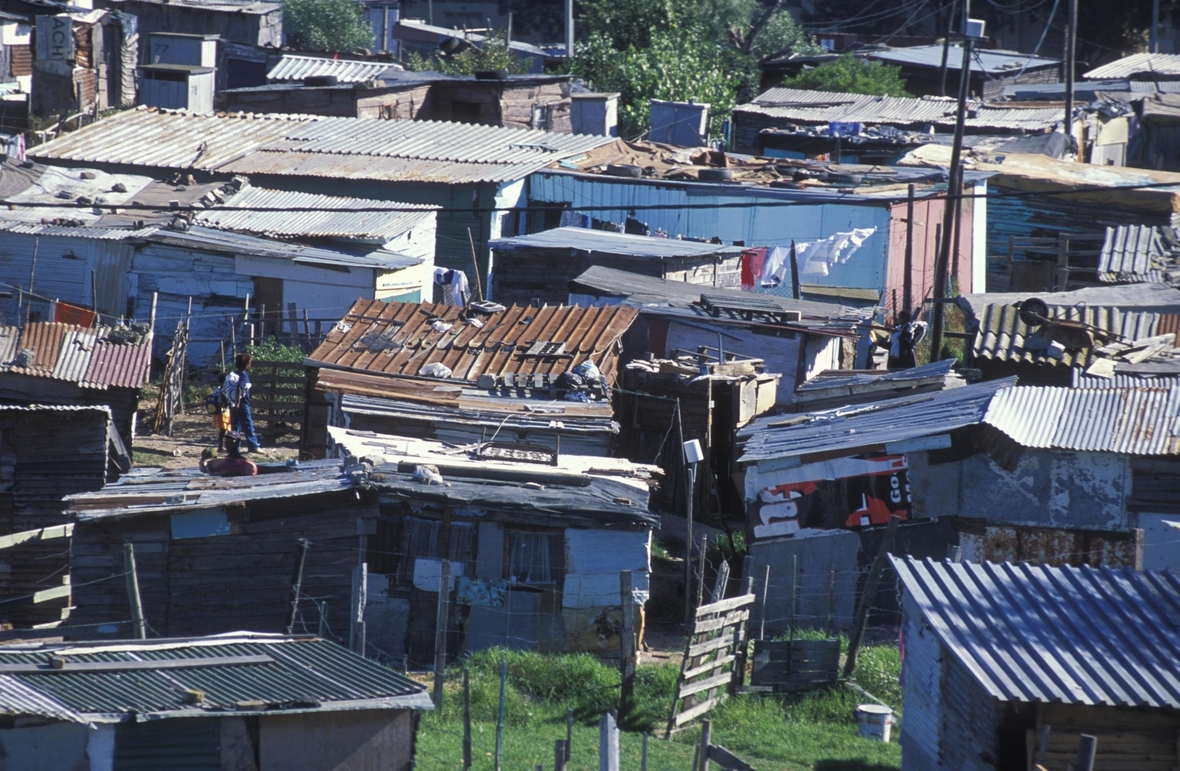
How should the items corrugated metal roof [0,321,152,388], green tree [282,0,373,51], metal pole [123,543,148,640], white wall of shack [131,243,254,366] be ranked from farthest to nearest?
green tree [282,0,373,51] < white wall of shack [131,243,254,366] < corrugated metal roof [0,321,152,388] < metal pole [123,543,148,640]

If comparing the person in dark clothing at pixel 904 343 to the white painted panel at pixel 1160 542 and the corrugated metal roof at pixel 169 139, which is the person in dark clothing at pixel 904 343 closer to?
the white painted panel at pixel 1160 542

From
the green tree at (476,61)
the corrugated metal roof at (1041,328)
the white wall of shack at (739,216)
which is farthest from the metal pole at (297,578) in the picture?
the green tree at (476,61)

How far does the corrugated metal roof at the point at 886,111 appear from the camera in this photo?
3591cm

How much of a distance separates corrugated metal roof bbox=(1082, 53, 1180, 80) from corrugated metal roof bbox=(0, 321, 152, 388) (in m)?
37.9

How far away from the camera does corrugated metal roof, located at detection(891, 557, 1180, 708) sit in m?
8.23

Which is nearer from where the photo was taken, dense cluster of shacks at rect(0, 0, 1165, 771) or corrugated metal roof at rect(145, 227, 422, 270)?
dense cluster of shacks at rect(0, 0, 1165, 771)

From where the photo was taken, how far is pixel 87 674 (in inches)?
335

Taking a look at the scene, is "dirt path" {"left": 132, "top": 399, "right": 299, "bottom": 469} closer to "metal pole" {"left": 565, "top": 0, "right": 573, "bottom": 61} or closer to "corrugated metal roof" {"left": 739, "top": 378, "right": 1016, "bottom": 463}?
"corrugated metal roof" {"left": 739, "top": 378, "right": 1016, "bottom": 463}

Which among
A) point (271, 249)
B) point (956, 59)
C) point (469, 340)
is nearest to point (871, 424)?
point (469, 340)

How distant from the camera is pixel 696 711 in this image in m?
11.8

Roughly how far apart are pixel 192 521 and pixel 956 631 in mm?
7213

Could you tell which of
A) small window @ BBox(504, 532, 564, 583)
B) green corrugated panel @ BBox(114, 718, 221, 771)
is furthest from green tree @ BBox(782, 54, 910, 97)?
green corrugated panel @ BBox(114, 718, 221, 771)

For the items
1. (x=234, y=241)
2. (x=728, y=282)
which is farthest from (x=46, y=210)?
(x=728, y=282)

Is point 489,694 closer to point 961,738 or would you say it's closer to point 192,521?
point 192,521
